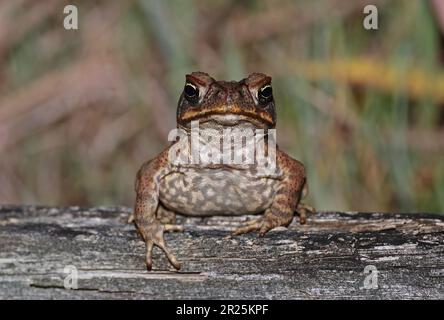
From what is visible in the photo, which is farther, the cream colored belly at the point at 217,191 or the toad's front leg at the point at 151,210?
the cream colored belly at the point at 217,191

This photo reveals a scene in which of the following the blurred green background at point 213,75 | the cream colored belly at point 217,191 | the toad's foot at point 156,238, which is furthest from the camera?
the blurred green background at point 213,75

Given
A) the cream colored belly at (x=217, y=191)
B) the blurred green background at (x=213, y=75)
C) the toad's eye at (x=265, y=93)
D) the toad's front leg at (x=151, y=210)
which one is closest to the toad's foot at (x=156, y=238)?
the toad's front leg at (x=151, y=210)

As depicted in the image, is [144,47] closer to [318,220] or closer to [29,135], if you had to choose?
[29,135]

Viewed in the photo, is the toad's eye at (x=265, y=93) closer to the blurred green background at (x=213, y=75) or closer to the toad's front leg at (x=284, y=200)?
the toad's front leg at (x=284, y=200)

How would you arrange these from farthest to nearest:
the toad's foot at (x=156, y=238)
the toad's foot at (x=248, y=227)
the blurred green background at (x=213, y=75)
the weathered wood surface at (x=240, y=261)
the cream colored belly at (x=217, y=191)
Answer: the blurred green background at (x=213, y=75) → the cream colored belly at (x=217, y=191) → the toad's foot at (x=248, y=227) → the toad's foot at (x=156, y=238) → the weathered wood surface at (x=240, y=261)

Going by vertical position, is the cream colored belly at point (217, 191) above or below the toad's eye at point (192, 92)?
below

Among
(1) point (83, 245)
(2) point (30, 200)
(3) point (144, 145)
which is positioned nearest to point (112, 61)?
(3) point (144, 145)

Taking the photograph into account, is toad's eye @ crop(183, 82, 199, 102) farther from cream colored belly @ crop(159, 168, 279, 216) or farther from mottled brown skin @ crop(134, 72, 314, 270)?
cream colored belly @ crop(159, 168, 279, 216)
